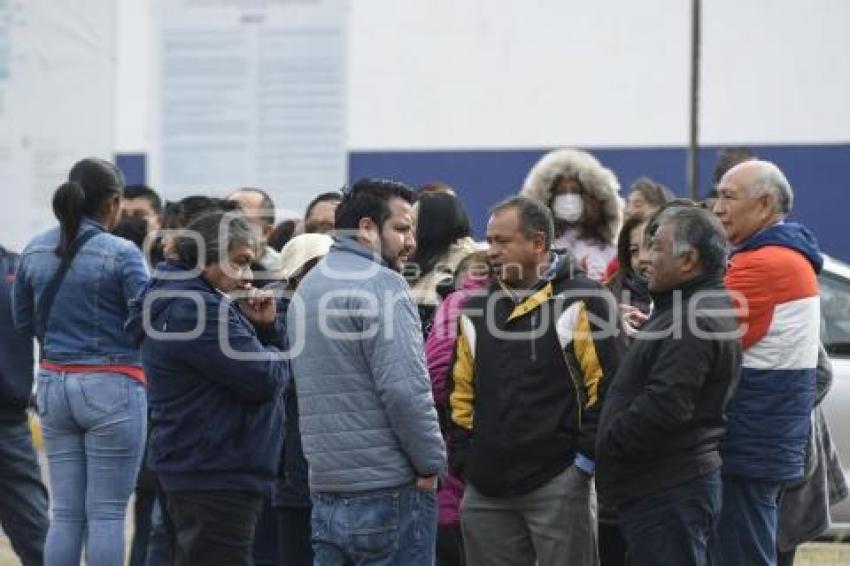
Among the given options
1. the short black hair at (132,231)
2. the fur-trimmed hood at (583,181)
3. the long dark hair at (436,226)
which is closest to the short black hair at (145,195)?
the short black hair at (132,231)

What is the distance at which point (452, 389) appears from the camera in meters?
6.66

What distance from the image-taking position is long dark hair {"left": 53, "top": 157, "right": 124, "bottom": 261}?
762 centimetres

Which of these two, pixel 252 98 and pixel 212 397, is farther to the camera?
pixel 252 98

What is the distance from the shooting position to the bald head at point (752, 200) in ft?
21.8

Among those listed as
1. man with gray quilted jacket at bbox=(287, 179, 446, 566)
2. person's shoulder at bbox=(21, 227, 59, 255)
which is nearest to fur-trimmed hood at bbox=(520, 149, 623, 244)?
person's shoulder at bbox=(21, 227, 59, 255)

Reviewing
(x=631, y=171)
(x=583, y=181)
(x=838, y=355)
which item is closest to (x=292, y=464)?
(x=583, y=181)

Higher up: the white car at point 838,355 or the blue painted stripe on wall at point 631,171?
the blue painted stripe on wall at point 631,171

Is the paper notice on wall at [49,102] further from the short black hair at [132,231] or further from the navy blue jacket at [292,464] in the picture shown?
the navy blue jacket at [292,464]

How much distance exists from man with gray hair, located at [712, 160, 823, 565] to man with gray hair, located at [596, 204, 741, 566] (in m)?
0.24

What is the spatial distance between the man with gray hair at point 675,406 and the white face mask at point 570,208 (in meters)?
2.86

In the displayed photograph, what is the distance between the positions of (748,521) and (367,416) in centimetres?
134

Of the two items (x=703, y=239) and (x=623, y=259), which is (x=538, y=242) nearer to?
(x=703, y=239)

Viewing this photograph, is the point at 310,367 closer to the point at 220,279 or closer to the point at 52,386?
the point at 220,279

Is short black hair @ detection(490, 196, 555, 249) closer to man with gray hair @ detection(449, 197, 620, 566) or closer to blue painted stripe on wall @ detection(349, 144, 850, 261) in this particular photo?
man with gray hair @ detection(449, 197, 620, 566)
